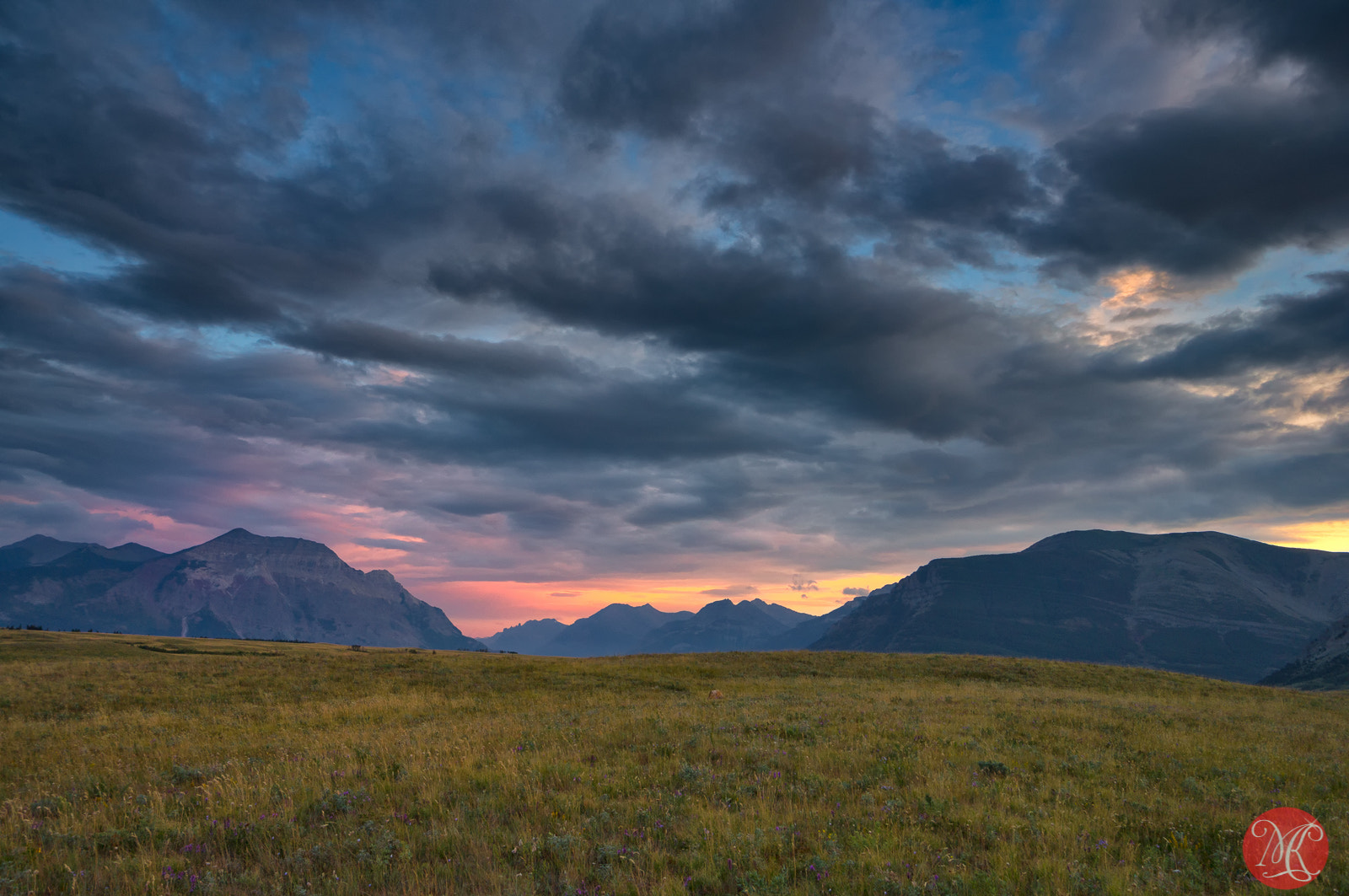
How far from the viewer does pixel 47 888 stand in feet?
28.1

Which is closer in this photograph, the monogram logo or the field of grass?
the field of grass

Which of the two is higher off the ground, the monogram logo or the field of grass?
the monogram logo

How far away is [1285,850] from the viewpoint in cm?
984

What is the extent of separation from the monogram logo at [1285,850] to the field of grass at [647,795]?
0.25 m

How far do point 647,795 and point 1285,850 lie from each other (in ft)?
32.2

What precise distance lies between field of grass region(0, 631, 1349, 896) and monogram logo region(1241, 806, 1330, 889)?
0.81 ft

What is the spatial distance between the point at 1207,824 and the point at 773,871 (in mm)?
7689

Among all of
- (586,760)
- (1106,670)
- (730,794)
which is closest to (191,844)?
(586,760)

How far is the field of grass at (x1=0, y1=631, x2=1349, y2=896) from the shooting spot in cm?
877

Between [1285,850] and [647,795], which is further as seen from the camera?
[647,795]

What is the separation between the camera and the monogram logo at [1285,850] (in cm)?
917

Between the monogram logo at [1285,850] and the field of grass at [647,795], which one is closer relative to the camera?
the field of grass at [647,795]

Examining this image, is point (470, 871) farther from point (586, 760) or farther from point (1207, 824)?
point (1207, 824)

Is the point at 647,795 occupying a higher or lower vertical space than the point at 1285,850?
lower
